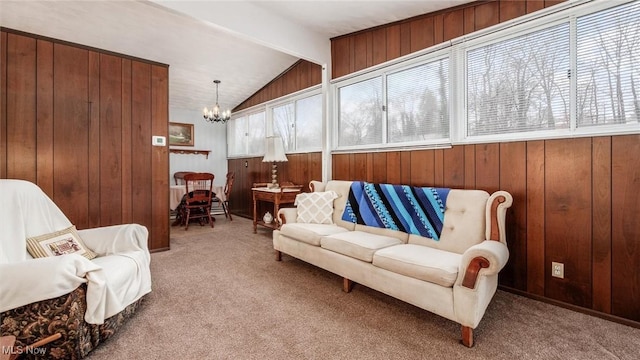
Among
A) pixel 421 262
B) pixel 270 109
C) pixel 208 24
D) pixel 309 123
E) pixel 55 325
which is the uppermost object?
pixel 208 24

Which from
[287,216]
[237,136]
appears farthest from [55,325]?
[237,136]

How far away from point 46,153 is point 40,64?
0.90 m

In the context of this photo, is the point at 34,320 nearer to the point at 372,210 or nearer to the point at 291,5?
the point at 372,210

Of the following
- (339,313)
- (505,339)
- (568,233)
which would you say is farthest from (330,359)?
(568,233)

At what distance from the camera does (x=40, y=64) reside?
9.25 feet

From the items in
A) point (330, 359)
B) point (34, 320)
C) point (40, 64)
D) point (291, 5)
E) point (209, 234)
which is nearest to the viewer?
point (34, 320)

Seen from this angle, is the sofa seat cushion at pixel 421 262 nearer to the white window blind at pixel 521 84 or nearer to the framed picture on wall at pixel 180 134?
the white window blind at pixel 521 84

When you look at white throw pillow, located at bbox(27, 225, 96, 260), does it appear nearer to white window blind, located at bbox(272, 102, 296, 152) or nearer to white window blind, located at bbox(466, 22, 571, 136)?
white window blind, located at bbox(272, 102, 296, 152)

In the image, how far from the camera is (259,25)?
10.1 ft

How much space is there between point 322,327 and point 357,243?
2.38ft

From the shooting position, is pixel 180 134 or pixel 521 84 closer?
pixel 521 84

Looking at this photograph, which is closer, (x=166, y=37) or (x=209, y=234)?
(x=166, y=37)

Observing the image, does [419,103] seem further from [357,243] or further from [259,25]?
[259,25]

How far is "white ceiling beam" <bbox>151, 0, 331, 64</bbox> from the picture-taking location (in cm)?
260
